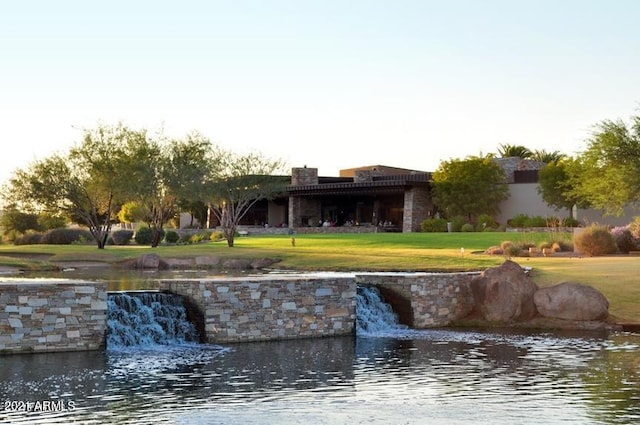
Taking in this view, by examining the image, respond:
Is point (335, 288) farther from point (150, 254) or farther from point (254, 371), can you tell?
point (150, 254)

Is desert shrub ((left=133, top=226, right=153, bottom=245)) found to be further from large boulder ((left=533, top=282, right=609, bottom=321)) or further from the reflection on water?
the reflection on water

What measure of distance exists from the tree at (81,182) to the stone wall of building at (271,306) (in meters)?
31.6

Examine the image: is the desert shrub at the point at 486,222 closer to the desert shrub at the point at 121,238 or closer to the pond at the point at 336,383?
the desert shrub at the point at 121,238

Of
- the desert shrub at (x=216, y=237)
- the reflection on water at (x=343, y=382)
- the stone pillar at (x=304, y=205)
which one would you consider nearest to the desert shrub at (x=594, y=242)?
the reflection on water at (x=343, y=382)

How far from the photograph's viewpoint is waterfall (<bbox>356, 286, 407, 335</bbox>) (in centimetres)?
2206

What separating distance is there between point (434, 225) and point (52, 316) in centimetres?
4554

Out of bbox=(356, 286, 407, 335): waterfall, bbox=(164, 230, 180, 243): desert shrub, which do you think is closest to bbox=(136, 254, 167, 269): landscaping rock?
bbox=(356, 286, 407, 335): waterfall

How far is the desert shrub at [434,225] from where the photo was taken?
60.8 metres

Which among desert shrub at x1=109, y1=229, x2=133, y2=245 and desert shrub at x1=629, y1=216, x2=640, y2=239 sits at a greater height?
desert shrub at x1=629, y1=216, x2=640, y2=239

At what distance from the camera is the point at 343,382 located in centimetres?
1488

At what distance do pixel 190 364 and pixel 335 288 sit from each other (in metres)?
5.57

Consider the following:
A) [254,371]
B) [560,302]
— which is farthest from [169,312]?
[560,302]

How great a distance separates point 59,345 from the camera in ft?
57.8

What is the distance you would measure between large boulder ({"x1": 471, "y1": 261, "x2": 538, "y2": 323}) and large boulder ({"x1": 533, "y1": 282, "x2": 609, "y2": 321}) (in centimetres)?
29
